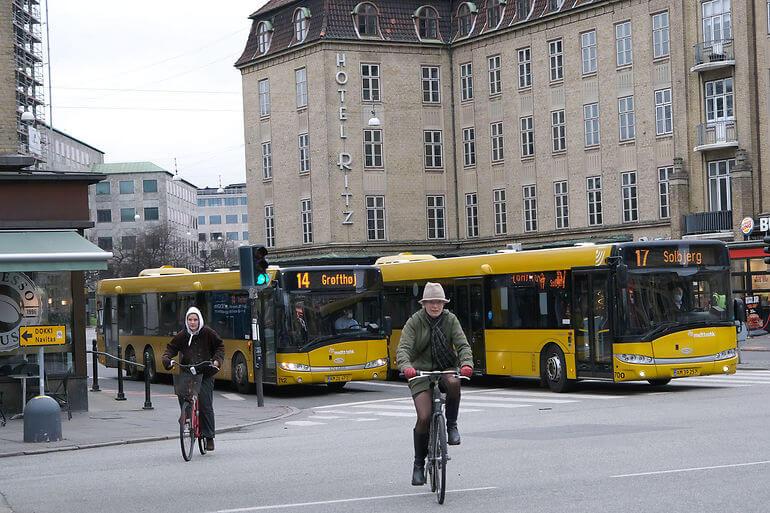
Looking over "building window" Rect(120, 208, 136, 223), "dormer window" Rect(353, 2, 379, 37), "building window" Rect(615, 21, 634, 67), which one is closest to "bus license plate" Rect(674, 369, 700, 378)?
"building window" Rect(615, 21, 634, 67)

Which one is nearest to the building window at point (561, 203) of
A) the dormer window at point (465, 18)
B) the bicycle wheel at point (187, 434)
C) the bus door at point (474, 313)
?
the dormer window at point (465, 18)

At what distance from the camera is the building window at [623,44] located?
55.1m

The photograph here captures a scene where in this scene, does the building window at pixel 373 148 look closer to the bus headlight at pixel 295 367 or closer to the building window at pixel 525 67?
the building window at pixel 525 67

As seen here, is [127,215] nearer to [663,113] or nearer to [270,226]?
[270,226]

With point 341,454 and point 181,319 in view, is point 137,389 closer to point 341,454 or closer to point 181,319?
point 181,319

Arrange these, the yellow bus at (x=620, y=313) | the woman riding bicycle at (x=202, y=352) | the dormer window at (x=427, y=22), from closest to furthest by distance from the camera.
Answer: the woman riding bicycle at (x=202, y=352)
the yellow bus at (x=620, y=313)
the dormer window at (x=427, y=22)

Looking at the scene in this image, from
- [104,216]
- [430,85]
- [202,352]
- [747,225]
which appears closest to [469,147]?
[430,85]

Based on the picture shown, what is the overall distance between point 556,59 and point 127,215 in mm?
107668

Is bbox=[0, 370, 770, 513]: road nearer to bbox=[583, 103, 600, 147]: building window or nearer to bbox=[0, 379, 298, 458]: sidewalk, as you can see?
bbox=[0, 379, 298, 458]: sidewalk

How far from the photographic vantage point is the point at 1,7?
95.9 ft

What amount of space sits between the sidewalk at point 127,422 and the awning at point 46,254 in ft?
8.04

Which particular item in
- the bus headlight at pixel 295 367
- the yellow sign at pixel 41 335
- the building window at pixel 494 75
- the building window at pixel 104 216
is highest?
the building window at pixel 494 75

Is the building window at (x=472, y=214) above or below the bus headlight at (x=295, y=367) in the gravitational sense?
above

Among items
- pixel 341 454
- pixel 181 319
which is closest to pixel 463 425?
pixel 341 454
